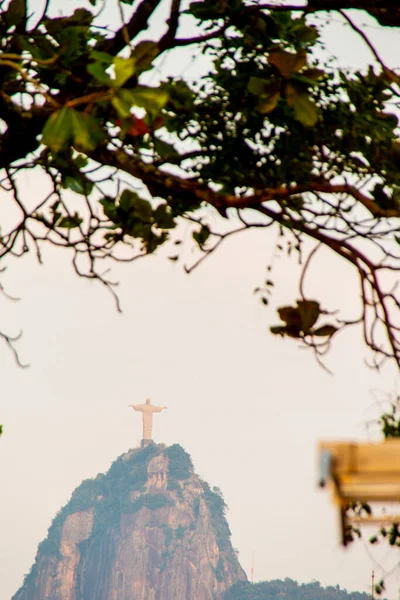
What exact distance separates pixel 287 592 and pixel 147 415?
34306 millimetres

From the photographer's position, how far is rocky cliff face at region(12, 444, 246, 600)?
122 metres

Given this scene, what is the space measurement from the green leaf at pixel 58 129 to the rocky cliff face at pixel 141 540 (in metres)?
124

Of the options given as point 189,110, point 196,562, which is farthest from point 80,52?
point 196,562

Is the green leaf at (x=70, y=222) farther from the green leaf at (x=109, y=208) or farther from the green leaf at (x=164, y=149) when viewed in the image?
the green leaf at (x=164, y=149)

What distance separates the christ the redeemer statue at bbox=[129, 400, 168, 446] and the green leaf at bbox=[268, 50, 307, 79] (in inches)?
5293

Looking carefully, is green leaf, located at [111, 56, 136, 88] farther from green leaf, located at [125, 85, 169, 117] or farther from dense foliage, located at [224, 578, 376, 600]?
dense foliage, located at [224, 578, 376, 600]

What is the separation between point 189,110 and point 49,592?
127 metres

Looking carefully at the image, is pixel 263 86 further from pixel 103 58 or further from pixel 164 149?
pixel 164 149

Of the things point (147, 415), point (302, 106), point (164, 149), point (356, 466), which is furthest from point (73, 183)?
point (147, 415)

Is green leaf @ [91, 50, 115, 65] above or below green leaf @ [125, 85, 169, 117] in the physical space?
above

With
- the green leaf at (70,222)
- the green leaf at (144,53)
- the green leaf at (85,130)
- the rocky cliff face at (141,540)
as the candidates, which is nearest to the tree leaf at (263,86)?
the green leaf at (144,53)

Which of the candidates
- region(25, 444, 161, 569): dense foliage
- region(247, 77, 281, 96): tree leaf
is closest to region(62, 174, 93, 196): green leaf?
region(247, 77, 281, 96): tree leaf

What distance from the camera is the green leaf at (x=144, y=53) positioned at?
230 centimetres

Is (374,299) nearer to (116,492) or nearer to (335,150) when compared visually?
(335,150)
